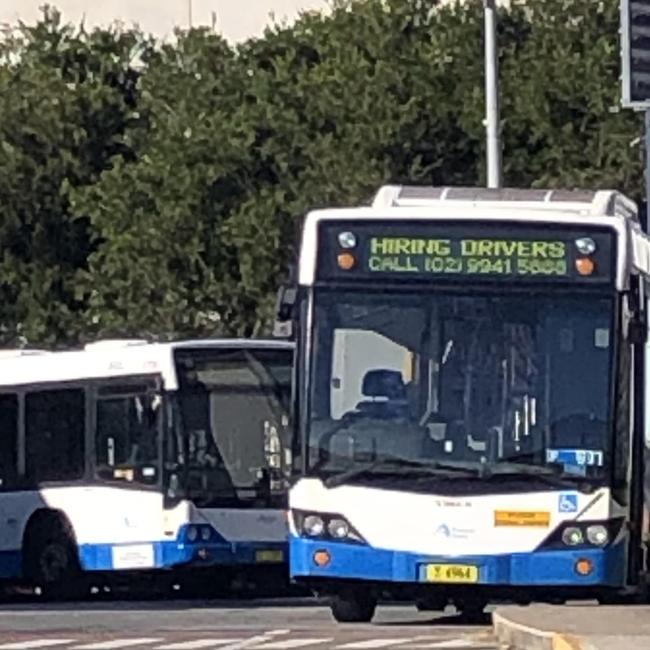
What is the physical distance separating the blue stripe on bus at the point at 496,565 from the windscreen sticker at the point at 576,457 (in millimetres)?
638

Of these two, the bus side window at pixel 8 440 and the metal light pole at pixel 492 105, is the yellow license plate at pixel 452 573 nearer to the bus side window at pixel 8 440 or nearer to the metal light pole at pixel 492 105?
the bus side window at pixel 8 440

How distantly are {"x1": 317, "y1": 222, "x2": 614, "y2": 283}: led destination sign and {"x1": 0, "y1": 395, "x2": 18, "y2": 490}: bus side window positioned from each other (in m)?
10.5

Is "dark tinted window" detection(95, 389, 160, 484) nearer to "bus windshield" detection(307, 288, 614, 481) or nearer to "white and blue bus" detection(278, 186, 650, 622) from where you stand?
"white and blue bus" detection(278, 186, 650, 622)

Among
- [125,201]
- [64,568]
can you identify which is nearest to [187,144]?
[125,201]

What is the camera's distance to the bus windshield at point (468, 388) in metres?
19.4

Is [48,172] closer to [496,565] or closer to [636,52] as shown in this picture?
[636,52]

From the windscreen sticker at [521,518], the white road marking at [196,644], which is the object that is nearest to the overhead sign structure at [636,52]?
the windscreen sticker at [521,518]

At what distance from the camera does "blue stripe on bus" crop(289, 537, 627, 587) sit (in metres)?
19.4

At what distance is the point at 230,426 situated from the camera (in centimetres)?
2714

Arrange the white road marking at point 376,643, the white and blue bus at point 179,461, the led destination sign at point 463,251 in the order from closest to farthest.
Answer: the white road marking at point 376,643
the led destination sign at point 463,251
the white and blue bus at point 179,461

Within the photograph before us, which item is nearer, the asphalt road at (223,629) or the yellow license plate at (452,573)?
the asphalt road at (223,629)

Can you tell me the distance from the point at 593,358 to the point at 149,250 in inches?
794

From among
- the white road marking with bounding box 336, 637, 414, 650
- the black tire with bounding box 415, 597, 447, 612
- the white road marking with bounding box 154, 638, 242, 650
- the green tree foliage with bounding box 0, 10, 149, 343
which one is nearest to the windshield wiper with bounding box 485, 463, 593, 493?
the black tire with bounding box 415, 597, 447, 612

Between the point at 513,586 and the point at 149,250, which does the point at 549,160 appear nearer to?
the point at 149,250
